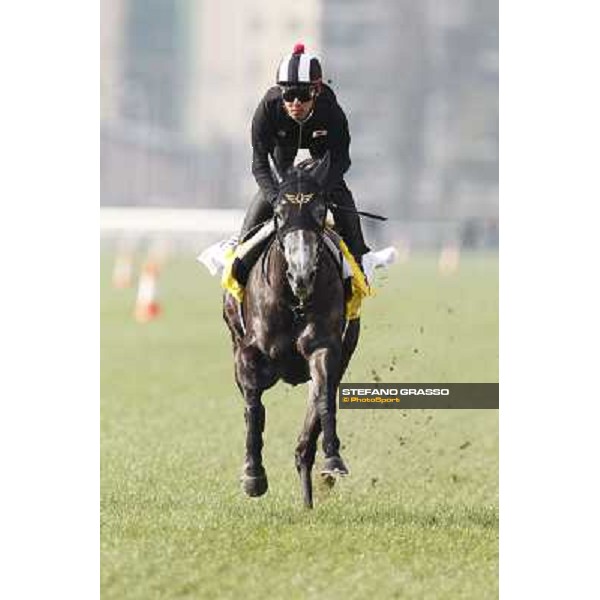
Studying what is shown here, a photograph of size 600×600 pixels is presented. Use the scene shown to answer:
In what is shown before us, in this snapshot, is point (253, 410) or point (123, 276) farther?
point (123, 276)

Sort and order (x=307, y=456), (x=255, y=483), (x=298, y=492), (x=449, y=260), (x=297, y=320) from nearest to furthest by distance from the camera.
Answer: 1. (x=297, y=320)
2. (x=255, y=483)
3. (x=307, y=456)
4. (x=298, y=492)
5. (x=449, y=260)

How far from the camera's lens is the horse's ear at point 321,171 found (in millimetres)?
8281

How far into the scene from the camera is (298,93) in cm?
859

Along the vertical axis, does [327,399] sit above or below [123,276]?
below

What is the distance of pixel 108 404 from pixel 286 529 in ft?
→ 19.1

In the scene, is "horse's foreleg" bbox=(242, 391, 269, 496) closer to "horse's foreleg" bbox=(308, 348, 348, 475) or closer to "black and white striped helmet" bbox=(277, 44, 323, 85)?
"horse's foreleg" bbox=(308, 348, 348, 475)

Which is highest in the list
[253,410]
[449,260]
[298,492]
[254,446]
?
[449,260]

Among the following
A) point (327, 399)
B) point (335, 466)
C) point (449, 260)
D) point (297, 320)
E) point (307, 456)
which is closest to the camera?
point (335, 466)

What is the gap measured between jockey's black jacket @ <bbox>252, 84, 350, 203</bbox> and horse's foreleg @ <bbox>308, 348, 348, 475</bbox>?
1.03 metres

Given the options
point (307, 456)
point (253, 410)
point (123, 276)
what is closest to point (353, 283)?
point (253, 410)

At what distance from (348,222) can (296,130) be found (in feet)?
2.27

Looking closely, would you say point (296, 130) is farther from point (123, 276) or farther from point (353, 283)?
point (123, 276)
